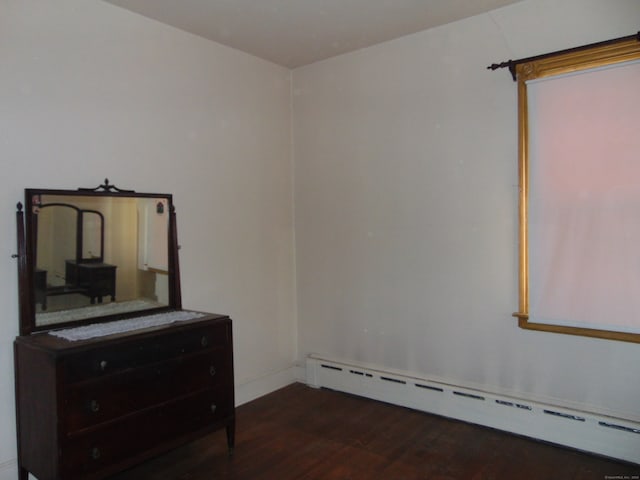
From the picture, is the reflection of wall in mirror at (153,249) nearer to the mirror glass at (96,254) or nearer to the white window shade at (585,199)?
the mirror glass at (96,254)

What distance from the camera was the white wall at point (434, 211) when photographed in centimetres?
274

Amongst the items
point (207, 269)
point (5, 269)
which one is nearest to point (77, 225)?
point (5, 269)

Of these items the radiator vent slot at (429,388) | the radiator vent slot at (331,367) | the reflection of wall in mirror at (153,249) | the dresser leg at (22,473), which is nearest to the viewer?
the dresser leg at (22,473)

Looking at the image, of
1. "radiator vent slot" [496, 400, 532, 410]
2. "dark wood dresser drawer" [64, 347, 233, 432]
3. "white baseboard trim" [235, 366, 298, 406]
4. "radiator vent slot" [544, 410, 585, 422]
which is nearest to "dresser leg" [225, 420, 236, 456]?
"dark wood dresser drawer" [64, 347, 233, 432]

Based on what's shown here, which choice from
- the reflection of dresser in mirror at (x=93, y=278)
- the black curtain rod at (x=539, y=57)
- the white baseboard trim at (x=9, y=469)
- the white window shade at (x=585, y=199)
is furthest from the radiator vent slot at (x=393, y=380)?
the white baseboard trim at (x=9, y=469)

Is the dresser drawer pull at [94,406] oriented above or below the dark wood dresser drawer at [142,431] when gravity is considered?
above

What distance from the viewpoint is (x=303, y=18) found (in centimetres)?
298

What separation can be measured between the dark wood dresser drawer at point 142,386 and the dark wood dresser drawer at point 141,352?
0.03 meters

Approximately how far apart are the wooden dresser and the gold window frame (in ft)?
5.99

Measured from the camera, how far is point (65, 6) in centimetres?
255

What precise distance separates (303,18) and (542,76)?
1.46 meters

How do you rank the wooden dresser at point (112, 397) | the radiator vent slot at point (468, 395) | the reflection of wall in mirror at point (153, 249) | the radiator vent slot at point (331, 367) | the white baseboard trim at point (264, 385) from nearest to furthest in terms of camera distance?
1. the wooden dresser at point (112, 397)
2. the reflection of wall in mirror at point (153, 249)
3. the radiator vent slot at point (468, 395)
4. the white baseboard trim at point (264, 385)
5. the radiator vent slot at point (331, 367)

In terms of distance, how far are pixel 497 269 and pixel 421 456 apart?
3.92 ft

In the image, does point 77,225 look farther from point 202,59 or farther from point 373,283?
point 373,283
